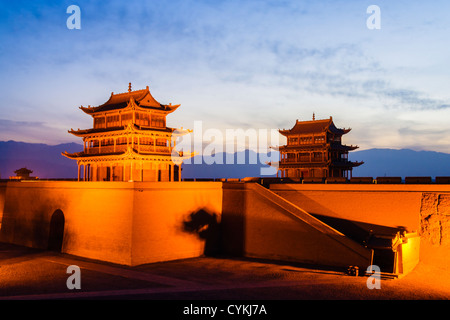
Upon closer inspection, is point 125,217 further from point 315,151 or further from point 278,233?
point 315,151

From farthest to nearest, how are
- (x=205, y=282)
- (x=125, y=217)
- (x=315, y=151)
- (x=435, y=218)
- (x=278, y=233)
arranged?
1. (x=315, y=151)
2. (x=278, y=233)
3. (x=125, y=217)
4. (x=435, y=218)
5. (x=205, y=282)

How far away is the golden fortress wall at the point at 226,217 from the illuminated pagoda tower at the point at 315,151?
13.9m

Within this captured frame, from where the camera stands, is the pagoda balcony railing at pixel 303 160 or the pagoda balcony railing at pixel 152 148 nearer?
the pagoda balcony railing at pixel 152 148

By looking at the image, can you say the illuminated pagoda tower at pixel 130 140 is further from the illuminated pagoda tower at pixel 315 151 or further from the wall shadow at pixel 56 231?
the illuminated pagoda tower at pixel 315 151

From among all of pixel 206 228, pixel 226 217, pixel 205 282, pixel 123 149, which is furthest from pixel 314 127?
pixel 205 282

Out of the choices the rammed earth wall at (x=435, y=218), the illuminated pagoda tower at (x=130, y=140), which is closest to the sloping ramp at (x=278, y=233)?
the rammed earth wall at (x=435, y=218)

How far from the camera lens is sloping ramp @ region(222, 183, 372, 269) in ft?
74.1

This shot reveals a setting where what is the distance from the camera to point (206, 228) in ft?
90.8

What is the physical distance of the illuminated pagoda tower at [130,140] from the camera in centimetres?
3394

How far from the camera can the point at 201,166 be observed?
588 feet

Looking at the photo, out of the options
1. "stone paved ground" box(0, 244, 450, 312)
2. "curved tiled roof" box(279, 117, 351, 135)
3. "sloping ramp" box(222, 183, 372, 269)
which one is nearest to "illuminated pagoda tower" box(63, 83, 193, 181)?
"sloping ramp" box(222, 183, 372, 269)

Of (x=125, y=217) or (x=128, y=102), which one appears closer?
(x=125, y=217)

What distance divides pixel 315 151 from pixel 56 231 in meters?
25.8
